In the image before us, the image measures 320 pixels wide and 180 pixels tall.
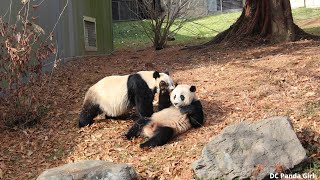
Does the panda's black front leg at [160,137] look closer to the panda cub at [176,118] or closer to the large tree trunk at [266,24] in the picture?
the panda cub at [176,118]

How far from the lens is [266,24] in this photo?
34.7ft

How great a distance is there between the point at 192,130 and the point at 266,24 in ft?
19.0

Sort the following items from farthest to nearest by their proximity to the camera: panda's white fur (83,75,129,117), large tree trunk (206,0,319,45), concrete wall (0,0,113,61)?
large tree trunk (206,0,319,45)
concrete wall (0,0,113,61)
panda's white fur (83,75,129,117)

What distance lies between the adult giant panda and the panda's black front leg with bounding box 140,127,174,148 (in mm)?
601

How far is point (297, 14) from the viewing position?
24.3 meters

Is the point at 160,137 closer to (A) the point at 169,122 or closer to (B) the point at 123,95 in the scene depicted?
(A) the point at 169,122

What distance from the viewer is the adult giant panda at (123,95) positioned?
5.90 meters

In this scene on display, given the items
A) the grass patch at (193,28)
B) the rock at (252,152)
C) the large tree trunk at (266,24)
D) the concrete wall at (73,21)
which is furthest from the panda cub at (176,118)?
the grass patch at (193,28)

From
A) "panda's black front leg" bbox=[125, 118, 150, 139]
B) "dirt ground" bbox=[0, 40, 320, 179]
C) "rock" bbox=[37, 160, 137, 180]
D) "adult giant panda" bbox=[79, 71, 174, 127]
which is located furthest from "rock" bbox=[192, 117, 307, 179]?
"adult giant panda" bbox=[79, 71, 174, 127]

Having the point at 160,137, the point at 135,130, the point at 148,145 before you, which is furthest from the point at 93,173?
the point at 135,130

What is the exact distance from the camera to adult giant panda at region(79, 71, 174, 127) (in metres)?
5.90

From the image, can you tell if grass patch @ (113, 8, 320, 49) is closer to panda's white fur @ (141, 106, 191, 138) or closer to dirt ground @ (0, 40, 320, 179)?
dirt ground @ (0, 40, 320, 179)

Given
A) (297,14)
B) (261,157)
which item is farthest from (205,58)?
(297,14)

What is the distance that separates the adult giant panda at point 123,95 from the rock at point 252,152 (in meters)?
1.49
